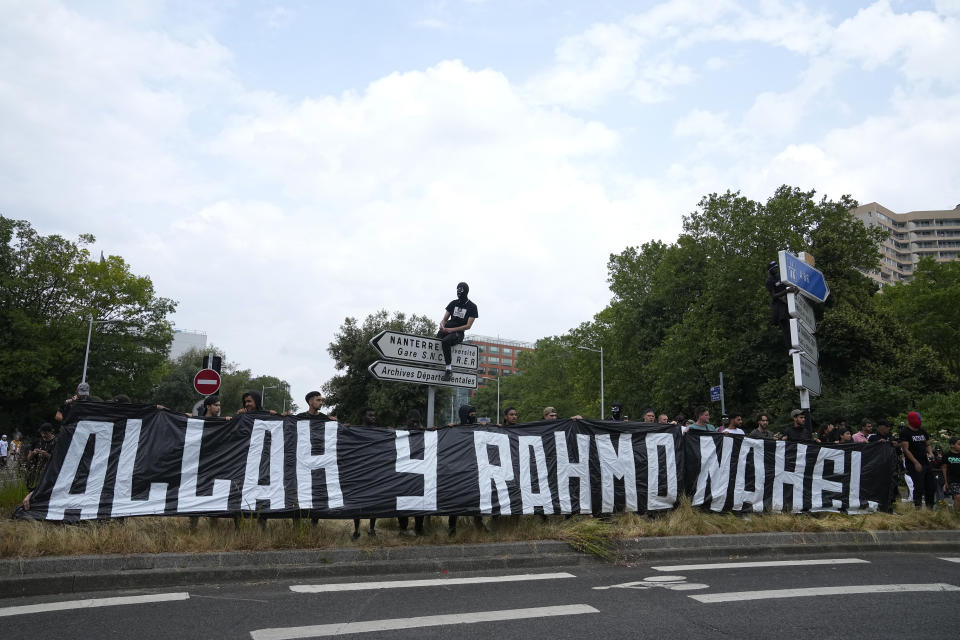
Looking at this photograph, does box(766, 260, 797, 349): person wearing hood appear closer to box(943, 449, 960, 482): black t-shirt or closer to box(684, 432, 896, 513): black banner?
box(684, 432, 896, 513): black banner

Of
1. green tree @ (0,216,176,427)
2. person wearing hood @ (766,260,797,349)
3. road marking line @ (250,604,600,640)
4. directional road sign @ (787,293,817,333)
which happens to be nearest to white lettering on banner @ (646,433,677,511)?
person wearing hood @ (766,260,797,349)

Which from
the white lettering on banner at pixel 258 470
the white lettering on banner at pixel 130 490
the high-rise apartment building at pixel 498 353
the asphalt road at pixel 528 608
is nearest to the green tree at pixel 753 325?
the asphalt road at pixel 528 608

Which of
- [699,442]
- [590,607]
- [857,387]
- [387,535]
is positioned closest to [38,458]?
[387,535]

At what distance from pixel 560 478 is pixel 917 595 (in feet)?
13.0

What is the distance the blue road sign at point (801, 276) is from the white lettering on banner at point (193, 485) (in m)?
9.03

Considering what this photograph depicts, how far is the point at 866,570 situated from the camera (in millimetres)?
7172

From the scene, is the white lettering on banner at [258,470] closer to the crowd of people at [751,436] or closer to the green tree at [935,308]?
the crowd of people at [751,436]

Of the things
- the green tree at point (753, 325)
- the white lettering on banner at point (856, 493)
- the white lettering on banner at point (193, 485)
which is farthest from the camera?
the green tree at point (753, 325)

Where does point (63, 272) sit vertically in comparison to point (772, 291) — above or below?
above

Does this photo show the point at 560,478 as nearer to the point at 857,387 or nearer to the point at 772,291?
the point at 772,291

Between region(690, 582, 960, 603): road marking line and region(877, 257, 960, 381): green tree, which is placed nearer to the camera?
region(690, 582, 960, 603): road marking line

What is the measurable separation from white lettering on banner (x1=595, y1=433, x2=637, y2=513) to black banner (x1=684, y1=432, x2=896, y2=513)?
961mm

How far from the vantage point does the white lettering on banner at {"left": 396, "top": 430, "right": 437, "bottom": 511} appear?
762 cm

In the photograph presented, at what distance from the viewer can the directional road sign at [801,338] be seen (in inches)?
421
